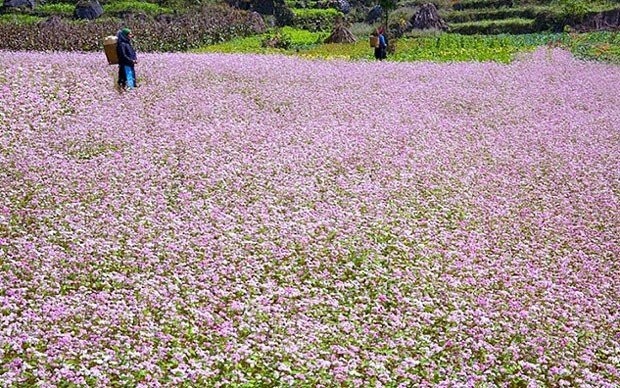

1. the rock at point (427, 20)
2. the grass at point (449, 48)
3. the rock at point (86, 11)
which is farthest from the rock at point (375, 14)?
the rock at point (86, 11)

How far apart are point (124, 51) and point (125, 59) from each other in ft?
0.81

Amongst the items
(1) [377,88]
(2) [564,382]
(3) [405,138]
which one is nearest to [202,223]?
(2) [564,382]

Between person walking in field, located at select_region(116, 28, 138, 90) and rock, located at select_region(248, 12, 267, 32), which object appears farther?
rock, located at select_region(248, 12, 267, 32)

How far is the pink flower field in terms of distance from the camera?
634cm

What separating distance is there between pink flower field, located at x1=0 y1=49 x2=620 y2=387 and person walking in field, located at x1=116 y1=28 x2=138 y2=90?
3.03 feet

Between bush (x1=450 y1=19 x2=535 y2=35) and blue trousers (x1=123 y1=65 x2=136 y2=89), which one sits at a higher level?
blue trousers (x1=123 y1=65 x2=136 y2=89)

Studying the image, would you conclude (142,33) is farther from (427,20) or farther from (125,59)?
(427,20)

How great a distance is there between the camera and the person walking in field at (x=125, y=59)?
18203mm

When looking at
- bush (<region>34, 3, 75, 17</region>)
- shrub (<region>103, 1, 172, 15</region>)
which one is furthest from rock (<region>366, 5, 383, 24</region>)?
bush (<region>34, 3, 75, 17</region>)

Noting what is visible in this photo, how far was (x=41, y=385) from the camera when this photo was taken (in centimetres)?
544

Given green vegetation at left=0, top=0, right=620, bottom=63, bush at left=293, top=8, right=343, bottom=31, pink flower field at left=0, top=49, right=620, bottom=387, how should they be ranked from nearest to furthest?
1. pink flower field at left=0, top=49, right=620, bottom=387
2. green vegetation at left=0, top=0, right=620, bottom=63
3. bush at left=293, top=8, right=343, bottom=31

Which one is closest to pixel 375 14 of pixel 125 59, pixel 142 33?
pixel 142 33

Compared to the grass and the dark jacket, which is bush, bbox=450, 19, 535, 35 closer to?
the grass

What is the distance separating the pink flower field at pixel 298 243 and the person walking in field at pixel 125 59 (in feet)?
3.03
